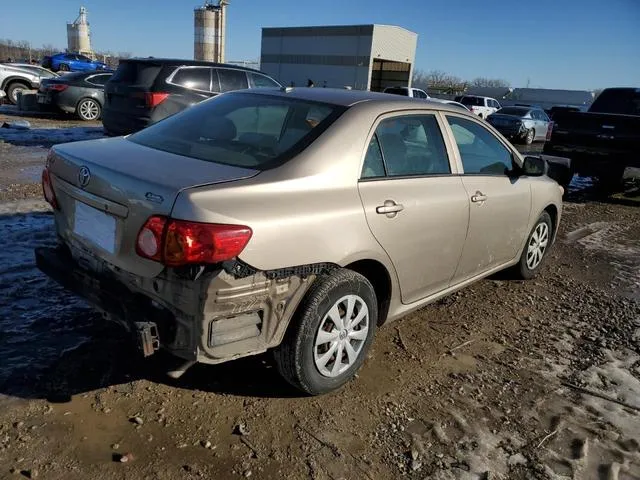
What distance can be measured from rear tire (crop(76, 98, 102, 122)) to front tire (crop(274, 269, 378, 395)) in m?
13.8

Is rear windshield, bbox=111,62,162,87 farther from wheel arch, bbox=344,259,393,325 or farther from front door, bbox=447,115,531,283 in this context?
wheel arch, bbox=344,259,393,325

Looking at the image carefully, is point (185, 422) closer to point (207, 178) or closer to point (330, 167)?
point (207, 178)

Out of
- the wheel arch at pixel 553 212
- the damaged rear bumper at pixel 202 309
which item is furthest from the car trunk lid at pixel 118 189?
the wheel arch at pixel 553 212

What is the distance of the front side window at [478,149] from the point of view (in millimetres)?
3834

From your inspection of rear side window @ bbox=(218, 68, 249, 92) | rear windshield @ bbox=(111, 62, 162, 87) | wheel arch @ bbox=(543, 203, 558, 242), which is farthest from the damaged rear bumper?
rear side window @ bbox=(218, 68, 249, 92)

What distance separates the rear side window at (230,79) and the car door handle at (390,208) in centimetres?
801

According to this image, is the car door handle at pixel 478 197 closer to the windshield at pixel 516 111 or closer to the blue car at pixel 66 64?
the windshield at pixel 516 111

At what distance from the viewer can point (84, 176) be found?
2709mm

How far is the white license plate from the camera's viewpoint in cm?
257

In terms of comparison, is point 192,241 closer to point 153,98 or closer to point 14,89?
point 153,98

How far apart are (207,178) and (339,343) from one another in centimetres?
117

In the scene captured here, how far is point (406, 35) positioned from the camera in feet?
177

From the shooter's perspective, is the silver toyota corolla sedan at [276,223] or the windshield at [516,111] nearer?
the silver toyota corolla sedan at [276,223]

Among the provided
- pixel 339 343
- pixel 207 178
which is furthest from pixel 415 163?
pixel 207 178
